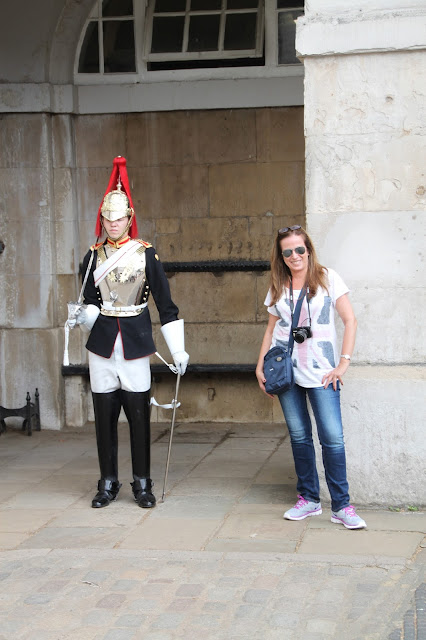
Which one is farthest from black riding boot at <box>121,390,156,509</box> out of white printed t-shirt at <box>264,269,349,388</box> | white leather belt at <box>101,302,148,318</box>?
white printed t-shirt at <box>264,269,349,388</box>

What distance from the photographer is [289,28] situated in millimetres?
8859

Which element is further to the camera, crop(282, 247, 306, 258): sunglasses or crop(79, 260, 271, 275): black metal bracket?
crop(79, 260, 271, 275): black metal bracket

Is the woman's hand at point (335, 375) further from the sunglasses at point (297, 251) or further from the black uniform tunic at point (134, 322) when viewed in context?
the black uniform tunic at point (134, 322)

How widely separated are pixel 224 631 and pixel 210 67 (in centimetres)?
573

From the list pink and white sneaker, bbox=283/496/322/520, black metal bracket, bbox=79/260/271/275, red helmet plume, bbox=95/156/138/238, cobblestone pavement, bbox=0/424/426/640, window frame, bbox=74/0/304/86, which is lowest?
cobblestone pavement, bbox=0/424/426/640

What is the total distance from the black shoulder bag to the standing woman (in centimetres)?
3

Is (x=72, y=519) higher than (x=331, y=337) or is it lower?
lower

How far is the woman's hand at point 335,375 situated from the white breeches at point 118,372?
1.18m

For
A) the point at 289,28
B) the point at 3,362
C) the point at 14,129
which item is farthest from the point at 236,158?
the point at 3,362

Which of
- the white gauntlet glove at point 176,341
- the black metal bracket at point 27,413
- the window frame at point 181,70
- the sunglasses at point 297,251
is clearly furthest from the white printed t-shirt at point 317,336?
Result: the black metal bracket at point 27,413

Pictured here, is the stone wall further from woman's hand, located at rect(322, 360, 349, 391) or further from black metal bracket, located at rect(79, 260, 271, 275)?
woman's hand, located at rect(322, 360, 349, 391)

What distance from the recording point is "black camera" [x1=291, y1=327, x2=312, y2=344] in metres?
5.55

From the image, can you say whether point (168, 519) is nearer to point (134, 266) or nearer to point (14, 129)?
point (134, 266)

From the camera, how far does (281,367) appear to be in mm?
5539
